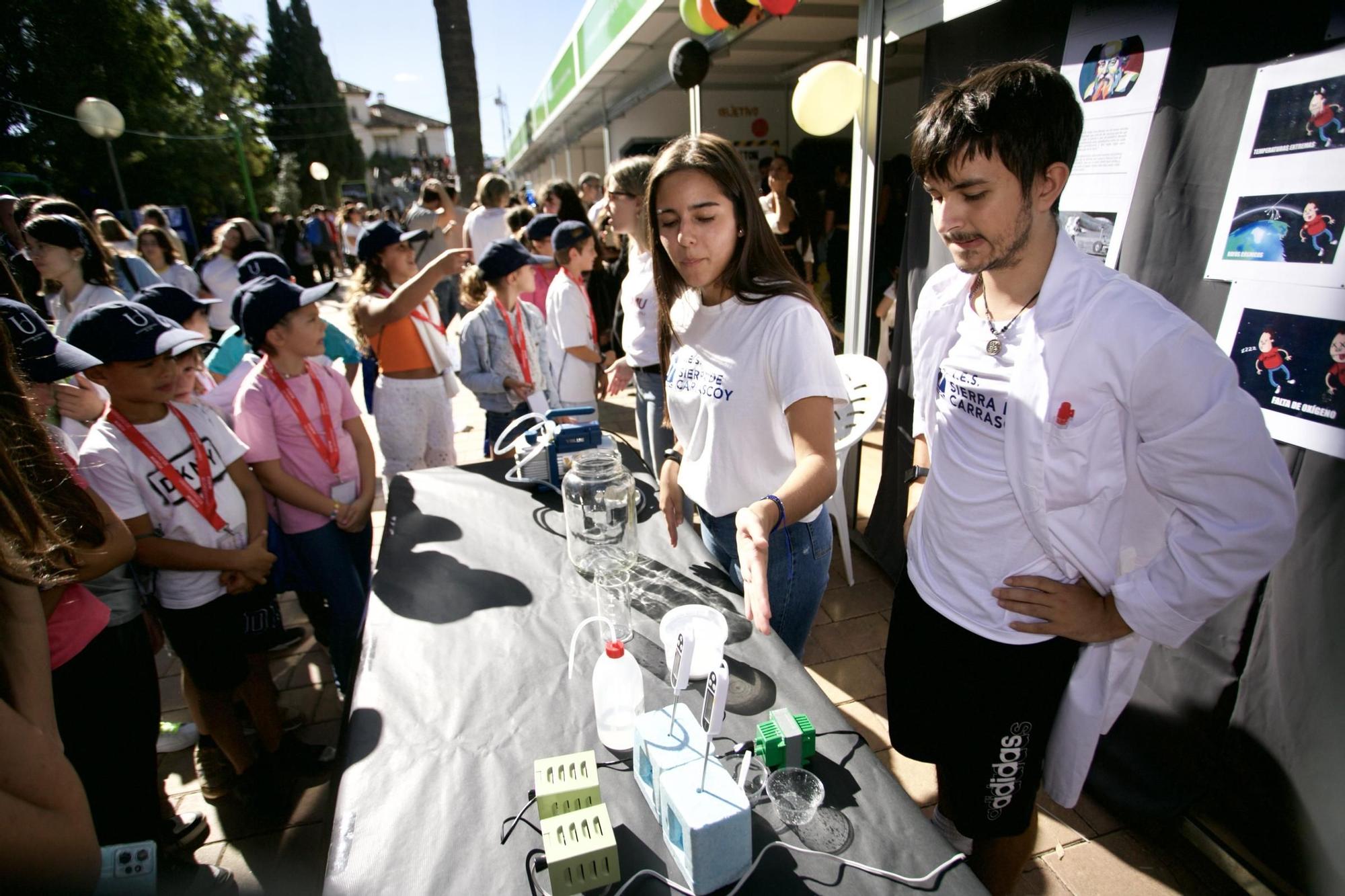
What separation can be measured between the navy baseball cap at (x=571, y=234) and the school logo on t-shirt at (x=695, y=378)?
202 cm

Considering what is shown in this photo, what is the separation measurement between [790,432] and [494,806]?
1.00 m

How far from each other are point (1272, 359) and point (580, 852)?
189 cm

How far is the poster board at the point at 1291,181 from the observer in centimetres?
133

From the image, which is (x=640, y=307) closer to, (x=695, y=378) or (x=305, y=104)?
(x=695, y=378)

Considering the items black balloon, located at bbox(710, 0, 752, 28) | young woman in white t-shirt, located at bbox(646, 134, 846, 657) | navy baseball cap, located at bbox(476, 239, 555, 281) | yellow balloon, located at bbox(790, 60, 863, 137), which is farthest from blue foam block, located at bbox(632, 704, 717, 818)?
black balloon, located at bbox(710, 0, 752, 28)

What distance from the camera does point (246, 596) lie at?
6.66ft

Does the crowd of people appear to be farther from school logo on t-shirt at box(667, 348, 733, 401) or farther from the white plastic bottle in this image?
the white plastic bottle

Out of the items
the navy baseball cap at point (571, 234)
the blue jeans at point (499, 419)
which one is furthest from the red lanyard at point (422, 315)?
the navy baseball cap at point (571, 234)

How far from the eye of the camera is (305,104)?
37531 millimetres

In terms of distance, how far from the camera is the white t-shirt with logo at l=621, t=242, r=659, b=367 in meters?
2.92

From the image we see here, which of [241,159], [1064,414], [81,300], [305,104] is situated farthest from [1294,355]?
[305,104]

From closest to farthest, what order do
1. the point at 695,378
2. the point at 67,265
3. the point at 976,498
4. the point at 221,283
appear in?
1. the point at 976,498
2. the point at 695,378
3. the point at 67,265
4. the point at 221,283

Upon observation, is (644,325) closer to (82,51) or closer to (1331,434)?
(1331,434)

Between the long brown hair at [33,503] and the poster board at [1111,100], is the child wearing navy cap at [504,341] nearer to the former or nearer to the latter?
the long brown hair at [33,503]
